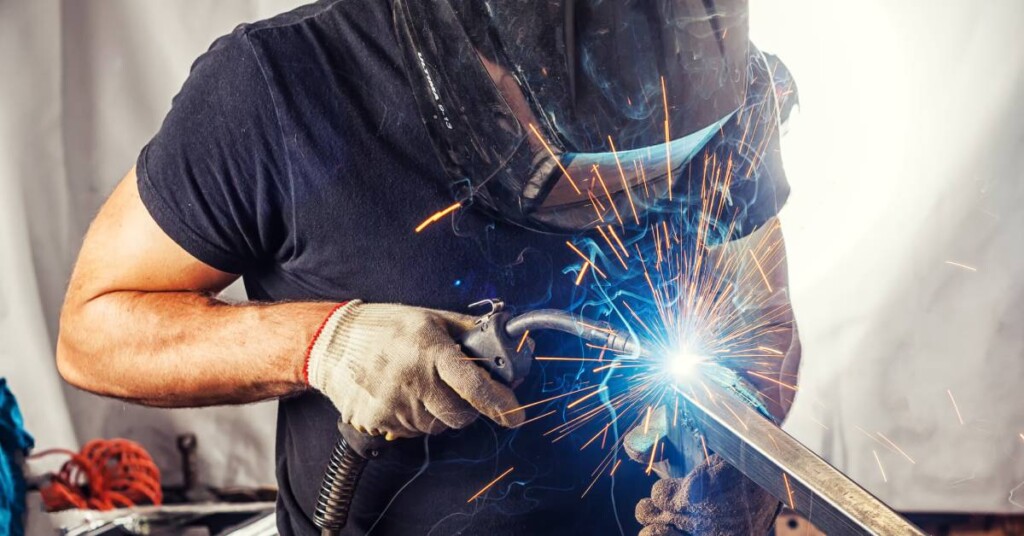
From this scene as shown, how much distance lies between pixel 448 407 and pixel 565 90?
43cm

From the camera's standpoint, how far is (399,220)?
4.01 feet

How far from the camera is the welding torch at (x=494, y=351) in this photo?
1.09 meters

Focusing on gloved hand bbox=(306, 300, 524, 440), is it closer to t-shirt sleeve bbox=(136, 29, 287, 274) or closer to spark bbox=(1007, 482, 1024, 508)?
t-shirt sleeve bbox=(136, 29, 287, 274)

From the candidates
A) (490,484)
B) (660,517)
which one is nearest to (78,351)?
(490,484)

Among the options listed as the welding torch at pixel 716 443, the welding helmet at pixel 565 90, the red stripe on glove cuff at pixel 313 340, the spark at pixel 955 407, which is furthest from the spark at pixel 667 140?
the spark at pixel 955 407

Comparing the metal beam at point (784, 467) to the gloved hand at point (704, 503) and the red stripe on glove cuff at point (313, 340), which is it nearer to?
the gloved hand at point (704, 503)

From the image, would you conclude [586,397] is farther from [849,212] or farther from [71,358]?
[71,358]

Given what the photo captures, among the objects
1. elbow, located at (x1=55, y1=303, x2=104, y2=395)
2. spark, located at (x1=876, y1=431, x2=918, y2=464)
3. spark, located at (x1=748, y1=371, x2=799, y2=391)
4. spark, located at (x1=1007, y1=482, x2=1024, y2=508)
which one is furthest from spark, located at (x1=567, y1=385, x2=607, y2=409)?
spark, located at (x1=1007, y1=482, x2=1024, y2=508)

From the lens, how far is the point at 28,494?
6.55ft

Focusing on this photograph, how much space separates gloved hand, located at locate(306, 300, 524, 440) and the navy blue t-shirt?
3.1 inches

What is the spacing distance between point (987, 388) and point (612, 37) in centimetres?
131

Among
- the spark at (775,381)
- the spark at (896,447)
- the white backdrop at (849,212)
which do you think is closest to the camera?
the spark at (775,381)

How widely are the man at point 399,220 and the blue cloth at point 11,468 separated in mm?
726

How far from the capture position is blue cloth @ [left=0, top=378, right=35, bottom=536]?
188 cm
